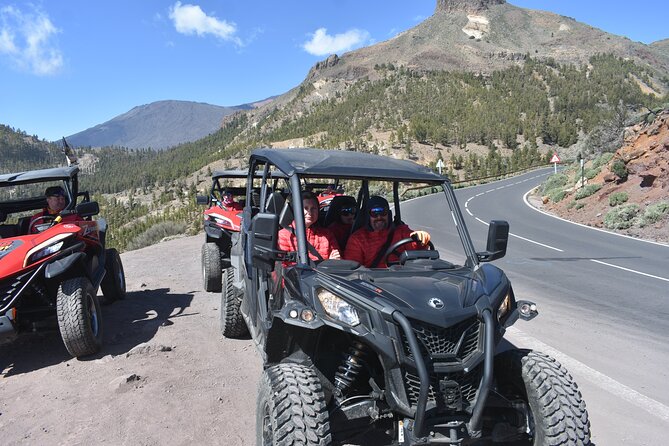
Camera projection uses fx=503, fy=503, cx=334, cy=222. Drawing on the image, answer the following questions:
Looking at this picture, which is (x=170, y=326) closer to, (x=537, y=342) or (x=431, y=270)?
(x=431, y=270)

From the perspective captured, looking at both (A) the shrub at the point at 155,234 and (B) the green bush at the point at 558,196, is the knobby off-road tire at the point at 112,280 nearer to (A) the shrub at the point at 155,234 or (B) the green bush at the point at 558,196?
(A) the shrub at the point at 155,234

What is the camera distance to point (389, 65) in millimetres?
112625

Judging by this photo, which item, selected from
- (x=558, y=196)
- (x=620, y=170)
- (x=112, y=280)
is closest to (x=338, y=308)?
(x=112, y=280)

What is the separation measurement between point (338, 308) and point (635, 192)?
20.1 metres

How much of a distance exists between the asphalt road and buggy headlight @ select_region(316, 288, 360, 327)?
207 centimetres

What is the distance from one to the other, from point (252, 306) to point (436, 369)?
2.26 m

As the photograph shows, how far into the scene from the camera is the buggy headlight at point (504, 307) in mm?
2995

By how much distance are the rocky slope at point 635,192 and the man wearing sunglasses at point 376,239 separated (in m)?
13.8

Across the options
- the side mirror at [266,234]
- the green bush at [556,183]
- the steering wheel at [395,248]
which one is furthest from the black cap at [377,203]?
the green bush at [556,183]

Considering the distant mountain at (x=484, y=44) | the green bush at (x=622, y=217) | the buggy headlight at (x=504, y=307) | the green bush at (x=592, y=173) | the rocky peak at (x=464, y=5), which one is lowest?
the green bush at (x=622, y=217)

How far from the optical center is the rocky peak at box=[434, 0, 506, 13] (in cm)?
14975

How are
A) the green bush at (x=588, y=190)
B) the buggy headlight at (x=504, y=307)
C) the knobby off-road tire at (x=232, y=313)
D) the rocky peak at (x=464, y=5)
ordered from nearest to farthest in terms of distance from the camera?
the buggy headlight at (x=504, y=307), the knobby off-road tire at (x=232, y=313), the green bush at (x=588, y=190), the rocky peak at (x=464, y=5)

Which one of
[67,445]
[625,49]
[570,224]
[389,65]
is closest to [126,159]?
[389,65]

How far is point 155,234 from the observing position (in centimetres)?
2277
